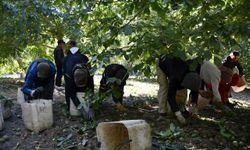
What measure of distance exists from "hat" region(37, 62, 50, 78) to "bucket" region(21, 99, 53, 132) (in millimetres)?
471

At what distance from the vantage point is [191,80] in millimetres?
6363

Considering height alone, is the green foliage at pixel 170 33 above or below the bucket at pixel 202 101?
above

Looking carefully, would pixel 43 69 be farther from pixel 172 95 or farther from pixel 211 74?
pixel 211 74

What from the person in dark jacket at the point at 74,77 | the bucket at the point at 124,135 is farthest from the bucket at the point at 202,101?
the bucket at the point at 124,135

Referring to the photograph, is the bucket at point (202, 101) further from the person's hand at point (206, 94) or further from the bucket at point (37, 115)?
the bucket at point (37, 115)

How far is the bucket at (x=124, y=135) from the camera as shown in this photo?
4898 mm

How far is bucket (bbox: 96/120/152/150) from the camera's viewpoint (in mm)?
4898

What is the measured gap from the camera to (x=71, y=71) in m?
6.99

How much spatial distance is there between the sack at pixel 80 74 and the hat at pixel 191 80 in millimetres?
1676

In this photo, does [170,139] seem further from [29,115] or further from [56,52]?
[56,52]

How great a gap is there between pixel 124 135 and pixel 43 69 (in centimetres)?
216

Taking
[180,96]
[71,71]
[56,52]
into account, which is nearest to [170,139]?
[180,96]

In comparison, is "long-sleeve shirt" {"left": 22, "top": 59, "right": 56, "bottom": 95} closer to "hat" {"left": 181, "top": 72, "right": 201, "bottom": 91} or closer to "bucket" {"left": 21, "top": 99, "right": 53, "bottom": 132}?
"bucket" {"left": 21, "top": 99, "right": 53, "bottom": 132}

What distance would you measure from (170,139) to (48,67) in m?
2.46
